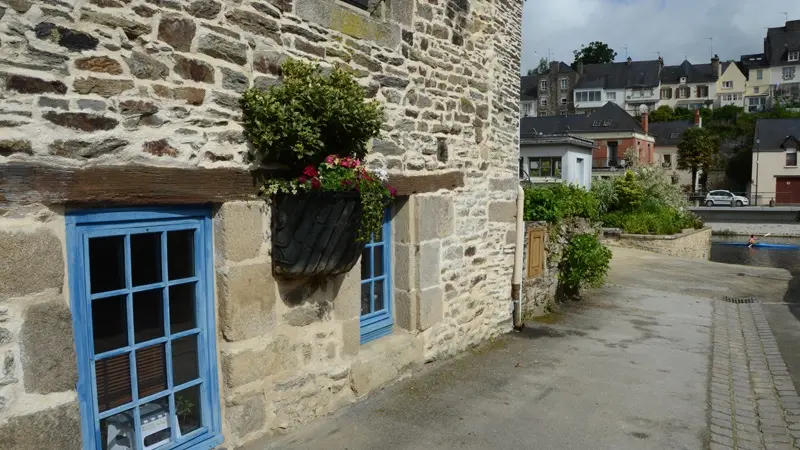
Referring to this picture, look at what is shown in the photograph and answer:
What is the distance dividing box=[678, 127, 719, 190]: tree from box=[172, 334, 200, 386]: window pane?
174ft

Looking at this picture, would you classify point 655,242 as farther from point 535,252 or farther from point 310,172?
point 310,172

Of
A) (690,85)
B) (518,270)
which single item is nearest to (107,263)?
(518,270)

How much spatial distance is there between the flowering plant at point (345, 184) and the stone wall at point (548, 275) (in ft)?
14.3

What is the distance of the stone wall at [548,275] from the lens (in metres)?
8.50

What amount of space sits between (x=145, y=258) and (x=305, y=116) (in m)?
1.39

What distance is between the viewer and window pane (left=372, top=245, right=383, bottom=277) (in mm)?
5816

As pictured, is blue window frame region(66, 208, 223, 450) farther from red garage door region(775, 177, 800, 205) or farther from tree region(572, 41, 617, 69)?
tree region(572, 41, 617, 69)

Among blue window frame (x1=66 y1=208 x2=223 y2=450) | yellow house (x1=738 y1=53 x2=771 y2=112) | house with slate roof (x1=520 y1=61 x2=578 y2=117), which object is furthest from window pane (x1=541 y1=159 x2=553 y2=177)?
yellow house (x1=738 y1=53 x2=771 y2=112)

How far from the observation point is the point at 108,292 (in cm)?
333

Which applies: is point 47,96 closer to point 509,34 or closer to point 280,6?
point 280,6

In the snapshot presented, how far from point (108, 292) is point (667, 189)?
84.6 feet

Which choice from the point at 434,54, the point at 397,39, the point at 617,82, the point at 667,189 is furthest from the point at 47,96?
the point at 617,82

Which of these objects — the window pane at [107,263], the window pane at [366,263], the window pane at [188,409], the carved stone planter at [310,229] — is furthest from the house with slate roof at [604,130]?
the window pane at [107,263]

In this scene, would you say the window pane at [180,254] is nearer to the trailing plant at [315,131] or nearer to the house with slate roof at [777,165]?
the trailing plant at [315,131]
